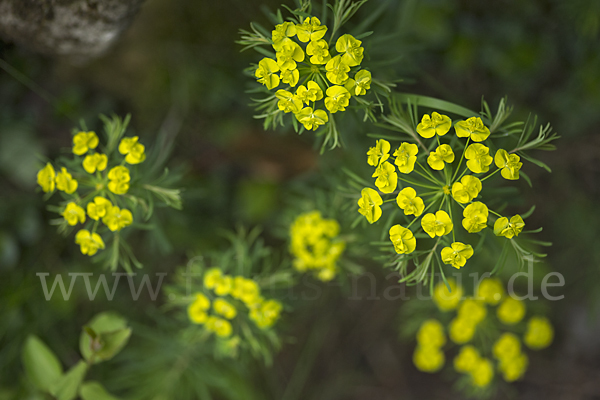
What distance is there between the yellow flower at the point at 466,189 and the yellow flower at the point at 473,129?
0.12 meters

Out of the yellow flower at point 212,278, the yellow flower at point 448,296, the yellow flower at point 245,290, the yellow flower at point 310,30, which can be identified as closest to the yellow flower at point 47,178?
the yellow flower at point 212,278

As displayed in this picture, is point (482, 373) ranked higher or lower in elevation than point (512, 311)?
lower

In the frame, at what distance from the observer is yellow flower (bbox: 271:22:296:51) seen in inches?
47.8

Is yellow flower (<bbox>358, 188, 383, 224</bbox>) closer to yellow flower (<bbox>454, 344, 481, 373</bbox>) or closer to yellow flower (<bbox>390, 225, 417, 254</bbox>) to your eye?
yellow flower (<bbox>390, 225, 417, 254</bbox>)

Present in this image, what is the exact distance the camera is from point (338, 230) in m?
1.83

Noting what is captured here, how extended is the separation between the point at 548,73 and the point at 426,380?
2.51 meters

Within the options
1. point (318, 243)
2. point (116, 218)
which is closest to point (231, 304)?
point (318, 243)

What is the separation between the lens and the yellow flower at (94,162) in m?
1.45

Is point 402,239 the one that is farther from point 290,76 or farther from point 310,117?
point 290,76

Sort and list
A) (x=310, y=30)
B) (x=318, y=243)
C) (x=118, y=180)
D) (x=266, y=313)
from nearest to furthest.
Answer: (x=310, y=30) < (x=118, y=180) < (x=266, y=313) < (x=318, y=243)

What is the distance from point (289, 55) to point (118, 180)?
75cm

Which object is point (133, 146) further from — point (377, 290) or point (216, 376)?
point (377, 290)

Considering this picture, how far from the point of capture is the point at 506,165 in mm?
1240

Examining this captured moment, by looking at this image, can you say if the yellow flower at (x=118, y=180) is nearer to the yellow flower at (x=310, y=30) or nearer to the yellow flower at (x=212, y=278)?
the yellow flower at (x=212, y=278)
